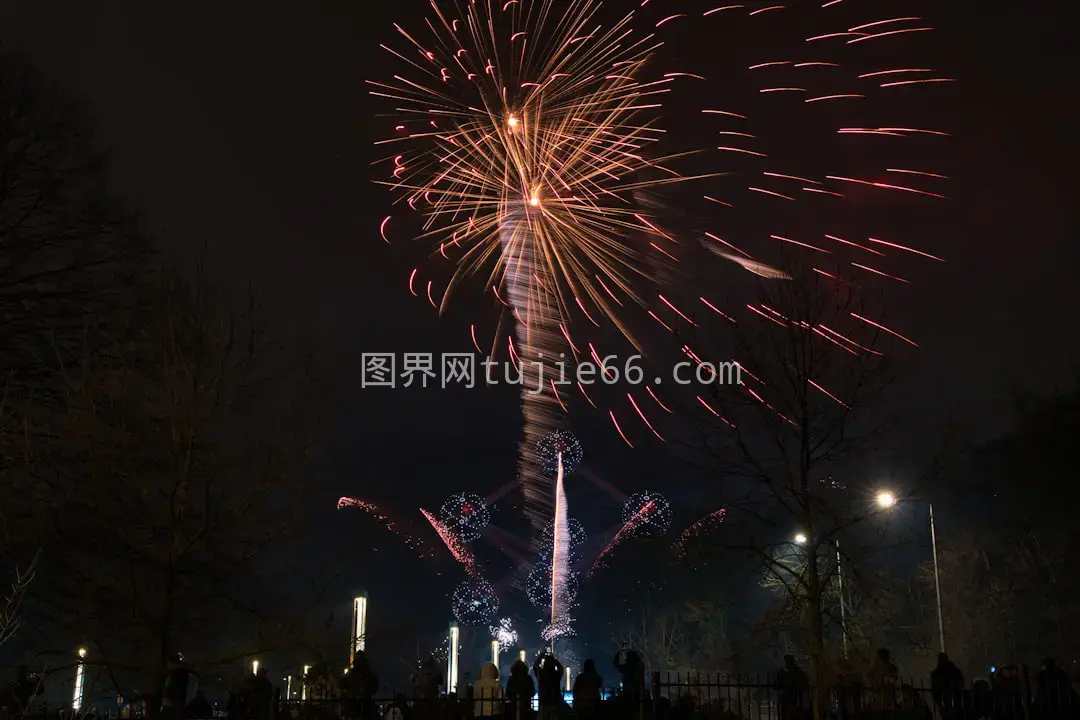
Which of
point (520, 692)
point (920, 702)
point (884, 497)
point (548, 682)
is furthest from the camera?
point (884, 497)

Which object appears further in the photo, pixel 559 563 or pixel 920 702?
pixel 559 563

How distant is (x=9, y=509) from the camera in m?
12.3

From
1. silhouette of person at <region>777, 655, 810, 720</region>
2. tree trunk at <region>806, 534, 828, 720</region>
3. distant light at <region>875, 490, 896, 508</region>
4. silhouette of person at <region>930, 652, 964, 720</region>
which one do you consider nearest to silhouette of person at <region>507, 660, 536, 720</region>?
silhouette of person at <region>777, 655, 810, 720</region>

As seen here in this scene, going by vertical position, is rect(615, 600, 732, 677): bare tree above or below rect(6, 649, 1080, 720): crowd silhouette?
above

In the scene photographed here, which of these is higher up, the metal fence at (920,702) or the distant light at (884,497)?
the distant light at (884,497)

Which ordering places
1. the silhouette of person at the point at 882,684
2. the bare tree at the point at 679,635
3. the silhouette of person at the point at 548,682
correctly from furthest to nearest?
the bare tree at the point at 679,635 → the silhouette of person at the point at 548,682 → the silhouette of person at the point at 882,684

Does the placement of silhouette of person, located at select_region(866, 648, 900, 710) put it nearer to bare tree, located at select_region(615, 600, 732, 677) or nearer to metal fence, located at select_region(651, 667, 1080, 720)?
metal fence, located at select_region(651, 667, 1080, 720)

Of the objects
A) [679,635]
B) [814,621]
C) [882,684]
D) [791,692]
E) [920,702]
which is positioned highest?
[679,635]

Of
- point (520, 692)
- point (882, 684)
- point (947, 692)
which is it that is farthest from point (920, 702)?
point (520, 692)

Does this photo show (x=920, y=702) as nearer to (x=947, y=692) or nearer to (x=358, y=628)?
(x=947, y=692)

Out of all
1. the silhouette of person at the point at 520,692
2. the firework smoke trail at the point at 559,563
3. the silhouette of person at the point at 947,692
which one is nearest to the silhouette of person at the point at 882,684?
the silhouette of person at the point at 947,692

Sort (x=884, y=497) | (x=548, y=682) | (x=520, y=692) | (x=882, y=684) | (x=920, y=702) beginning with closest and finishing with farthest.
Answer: (x=882, y=684)
(x=920, y=702)
(x=520, y=692)
(x=548, y=682)
(x=884, y=497)

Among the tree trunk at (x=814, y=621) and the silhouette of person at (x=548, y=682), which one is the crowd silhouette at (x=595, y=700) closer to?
the silhouette of person at (x=548, y=682)

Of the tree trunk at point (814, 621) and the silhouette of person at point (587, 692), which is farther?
the tree trunk at point (814, 621)
